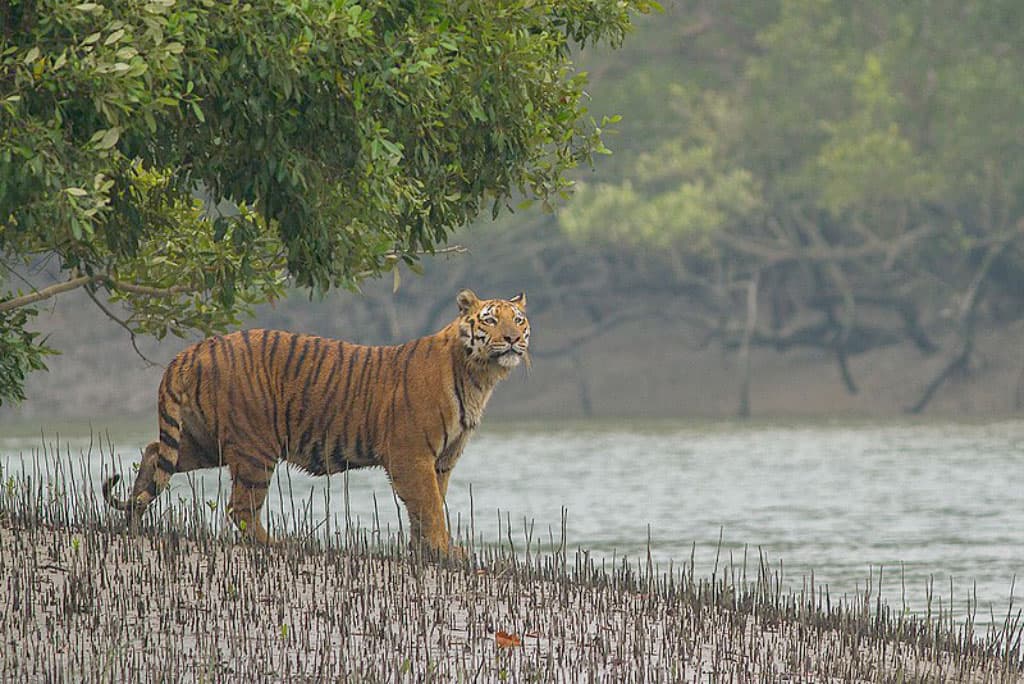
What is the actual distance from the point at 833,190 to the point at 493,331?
127ft

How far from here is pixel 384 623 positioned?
1051 centimetres

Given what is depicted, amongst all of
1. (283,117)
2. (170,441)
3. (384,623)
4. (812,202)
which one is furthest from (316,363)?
(812,202)

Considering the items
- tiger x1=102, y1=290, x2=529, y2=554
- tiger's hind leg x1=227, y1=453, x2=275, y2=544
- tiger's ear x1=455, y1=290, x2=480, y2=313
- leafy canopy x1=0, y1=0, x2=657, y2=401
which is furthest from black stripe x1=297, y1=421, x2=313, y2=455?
tiger's ear x1=455, y1=290, x2=480, y2=313

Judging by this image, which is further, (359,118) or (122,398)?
(122,398)

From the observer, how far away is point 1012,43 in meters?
51.4

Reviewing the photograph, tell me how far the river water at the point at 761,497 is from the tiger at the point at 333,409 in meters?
0.55

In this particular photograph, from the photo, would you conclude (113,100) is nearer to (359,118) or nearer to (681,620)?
(359,118)

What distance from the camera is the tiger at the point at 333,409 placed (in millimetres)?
12719

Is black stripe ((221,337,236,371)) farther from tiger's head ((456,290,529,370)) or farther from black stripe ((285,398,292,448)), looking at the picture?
tiger's head ((456,290,529,370))

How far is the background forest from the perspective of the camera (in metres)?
50.1

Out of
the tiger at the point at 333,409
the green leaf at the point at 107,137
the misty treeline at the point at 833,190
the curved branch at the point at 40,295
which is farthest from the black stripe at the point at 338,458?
the misty treeline at the point at 833,190

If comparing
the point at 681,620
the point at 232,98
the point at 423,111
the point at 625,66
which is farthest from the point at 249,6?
the point at 625,66

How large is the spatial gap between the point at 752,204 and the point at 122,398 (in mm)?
17871

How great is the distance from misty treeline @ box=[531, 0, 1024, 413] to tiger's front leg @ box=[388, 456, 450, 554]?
37.5 metres
